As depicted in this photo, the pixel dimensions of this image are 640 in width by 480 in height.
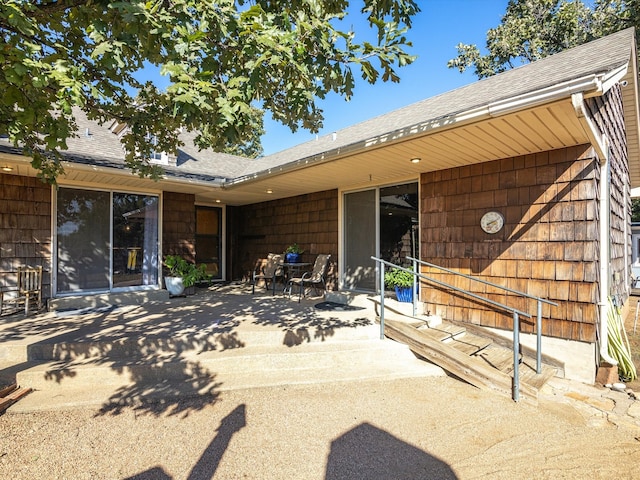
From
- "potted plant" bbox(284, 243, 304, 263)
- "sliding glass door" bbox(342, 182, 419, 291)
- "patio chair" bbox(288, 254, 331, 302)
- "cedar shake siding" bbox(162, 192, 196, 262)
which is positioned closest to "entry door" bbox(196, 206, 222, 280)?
"cedar shake siding" bbox(162, 192, 196, 262)

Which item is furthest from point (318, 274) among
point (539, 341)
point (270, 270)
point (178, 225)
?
point (539, 341)

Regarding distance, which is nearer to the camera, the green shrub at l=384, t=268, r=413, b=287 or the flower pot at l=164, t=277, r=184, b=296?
the green shrub at l=384, t=268, r=413, b=287

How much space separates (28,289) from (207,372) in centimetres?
379

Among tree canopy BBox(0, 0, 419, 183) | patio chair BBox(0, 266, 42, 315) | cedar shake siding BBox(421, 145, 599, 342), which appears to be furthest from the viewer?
patio chair BBox(0, 266, 42, 315)

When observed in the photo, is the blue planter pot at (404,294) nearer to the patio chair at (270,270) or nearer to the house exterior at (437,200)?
the house exterior at (437,200)

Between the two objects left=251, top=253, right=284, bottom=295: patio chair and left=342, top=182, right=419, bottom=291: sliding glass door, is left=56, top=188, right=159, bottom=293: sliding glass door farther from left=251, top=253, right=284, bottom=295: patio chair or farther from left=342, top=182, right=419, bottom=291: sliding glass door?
left=342, top=182, right=419, bottom=291: sliding glass door

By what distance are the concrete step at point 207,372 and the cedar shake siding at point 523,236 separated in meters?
1.47

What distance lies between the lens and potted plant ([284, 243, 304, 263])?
7.52m

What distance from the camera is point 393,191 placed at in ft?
20.2

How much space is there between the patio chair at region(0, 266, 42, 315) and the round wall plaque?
669 centimetres

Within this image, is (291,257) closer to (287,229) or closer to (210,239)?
(287,229)

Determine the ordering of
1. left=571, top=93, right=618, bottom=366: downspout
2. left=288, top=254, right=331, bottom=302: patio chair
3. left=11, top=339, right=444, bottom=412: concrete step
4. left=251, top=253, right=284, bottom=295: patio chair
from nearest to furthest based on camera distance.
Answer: left=11, top=339, right=444, bottom=412: concrete step, left=571, top=93, right=618, bottom=366: downspout, left=288, top=254, right=331, bottom=302: patio chair, left=251, top=253, right=284, bottom=295: patio chair

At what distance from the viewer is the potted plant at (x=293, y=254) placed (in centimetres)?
752

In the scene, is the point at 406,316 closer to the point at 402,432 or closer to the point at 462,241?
the point at 462,241
